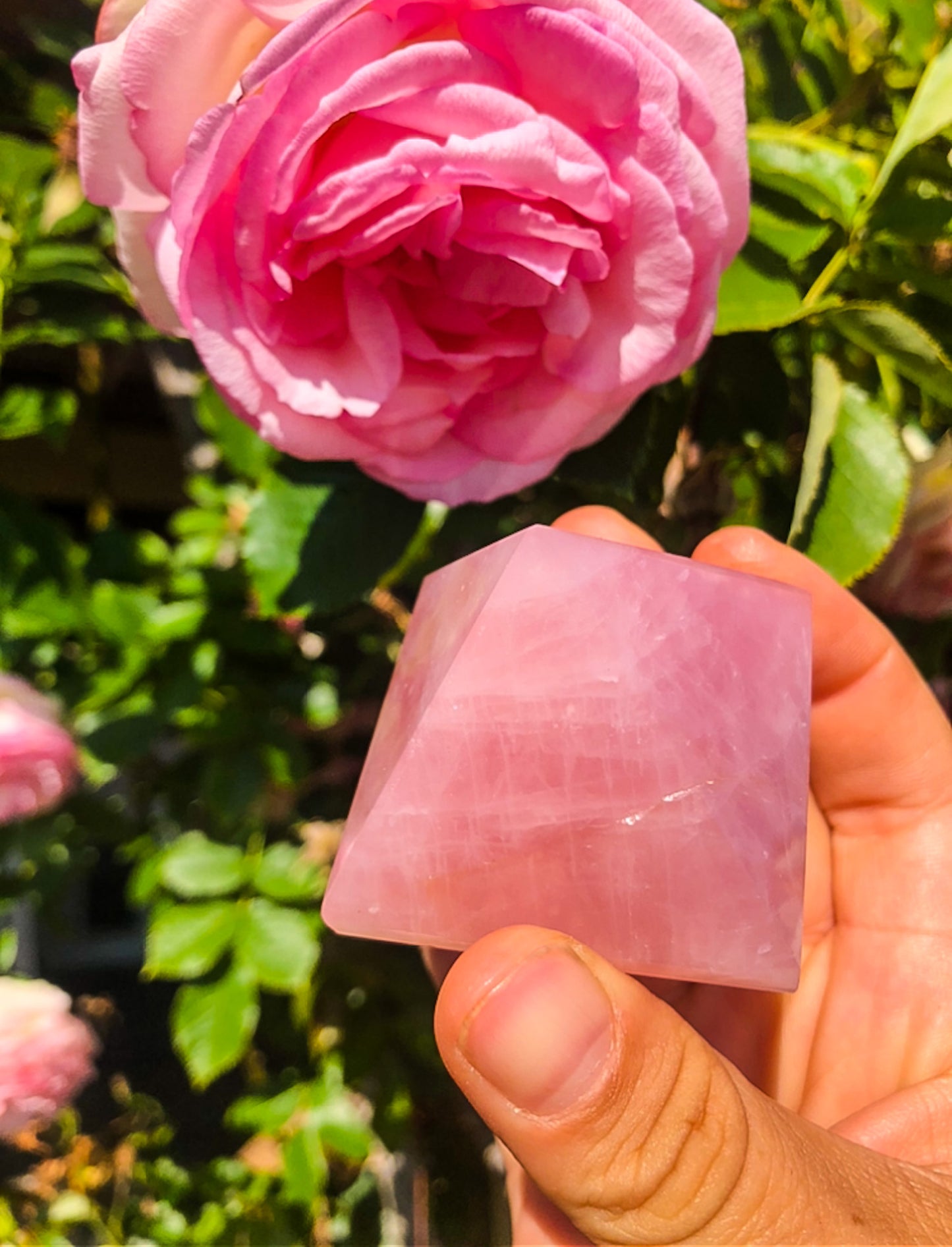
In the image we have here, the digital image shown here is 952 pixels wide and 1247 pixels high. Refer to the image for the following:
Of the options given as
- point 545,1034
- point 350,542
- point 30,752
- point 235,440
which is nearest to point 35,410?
point 235,440

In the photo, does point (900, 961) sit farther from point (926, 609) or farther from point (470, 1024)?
point (470, 1024)

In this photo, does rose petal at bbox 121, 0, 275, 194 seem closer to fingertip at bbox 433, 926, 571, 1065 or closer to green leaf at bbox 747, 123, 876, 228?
green leaf at bbox 747, 123, 876, 228

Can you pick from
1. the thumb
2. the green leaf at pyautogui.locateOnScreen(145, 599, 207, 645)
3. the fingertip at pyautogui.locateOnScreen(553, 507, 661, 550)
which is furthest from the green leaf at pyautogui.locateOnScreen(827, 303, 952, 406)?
the green leaf at pyautogui.locateOnScreen(145, 599, 207, 645)

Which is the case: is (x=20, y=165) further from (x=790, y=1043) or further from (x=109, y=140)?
(x=790, y=1043)

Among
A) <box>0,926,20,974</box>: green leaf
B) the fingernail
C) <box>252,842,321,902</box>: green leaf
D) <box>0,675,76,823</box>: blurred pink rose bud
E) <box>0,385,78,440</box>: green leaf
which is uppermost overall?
the fingernail

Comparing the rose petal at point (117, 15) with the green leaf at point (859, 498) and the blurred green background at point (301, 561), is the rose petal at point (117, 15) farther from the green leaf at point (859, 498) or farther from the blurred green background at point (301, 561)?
the green leaf at point (859, 498)

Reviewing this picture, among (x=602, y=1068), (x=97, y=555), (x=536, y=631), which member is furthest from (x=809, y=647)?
(x=97, y=555)
